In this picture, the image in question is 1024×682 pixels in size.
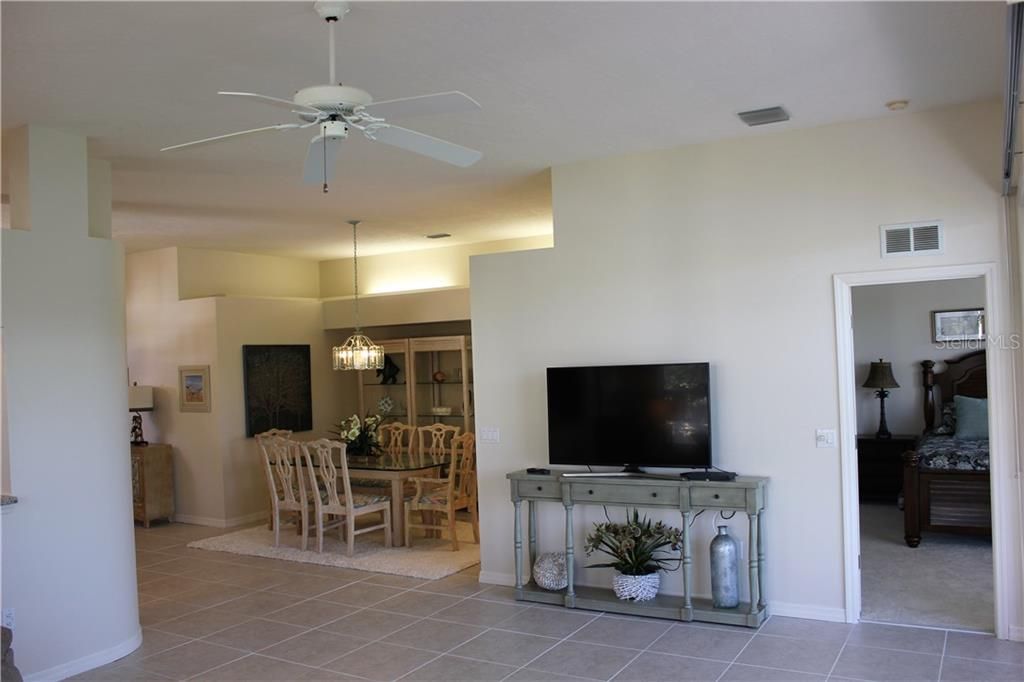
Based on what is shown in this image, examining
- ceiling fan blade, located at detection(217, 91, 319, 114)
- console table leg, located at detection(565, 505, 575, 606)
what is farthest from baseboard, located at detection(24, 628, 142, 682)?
ceiling fan blade, located at detection(217, 91, 319, 114)

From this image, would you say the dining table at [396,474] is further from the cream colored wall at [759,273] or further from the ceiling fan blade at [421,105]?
the ceiling fan blade at [421,105]

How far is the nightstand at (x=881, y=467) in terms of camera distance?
28.1 ft

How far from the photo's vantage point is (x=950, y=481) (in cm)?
668

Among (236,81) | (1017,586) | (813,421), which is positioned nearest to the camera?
(236,81)

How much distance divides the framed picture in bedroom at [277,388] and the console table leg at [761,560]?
566 cm

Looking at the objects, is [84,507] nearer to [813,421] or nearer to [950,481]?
[813,421]

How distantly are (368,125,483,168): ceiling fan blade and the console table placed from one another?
102 inches

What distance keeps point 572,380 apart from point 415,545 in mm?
2660

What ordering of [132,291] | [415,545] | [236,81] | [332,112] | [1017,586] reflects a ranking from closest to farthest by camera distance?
[332,112], [236,81], [1017,586], [415,545], [132,291]

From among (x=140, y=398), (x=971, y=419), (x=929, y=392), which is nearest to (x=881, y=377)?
(x=929, y=392)

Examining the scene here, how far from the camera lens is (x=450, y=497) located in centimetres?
719

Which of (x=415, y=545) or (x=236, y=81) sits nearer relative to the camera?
(x=236, y=81)

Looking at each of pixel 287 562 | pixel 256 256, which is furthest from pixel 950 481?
pixel 256 256

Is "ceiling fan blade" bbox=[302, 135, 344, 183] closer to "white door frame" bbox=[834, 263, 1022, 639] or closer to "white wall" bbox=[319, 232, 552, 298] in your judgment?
"white door frame" bbox=[834, 263, 1022, 639]
